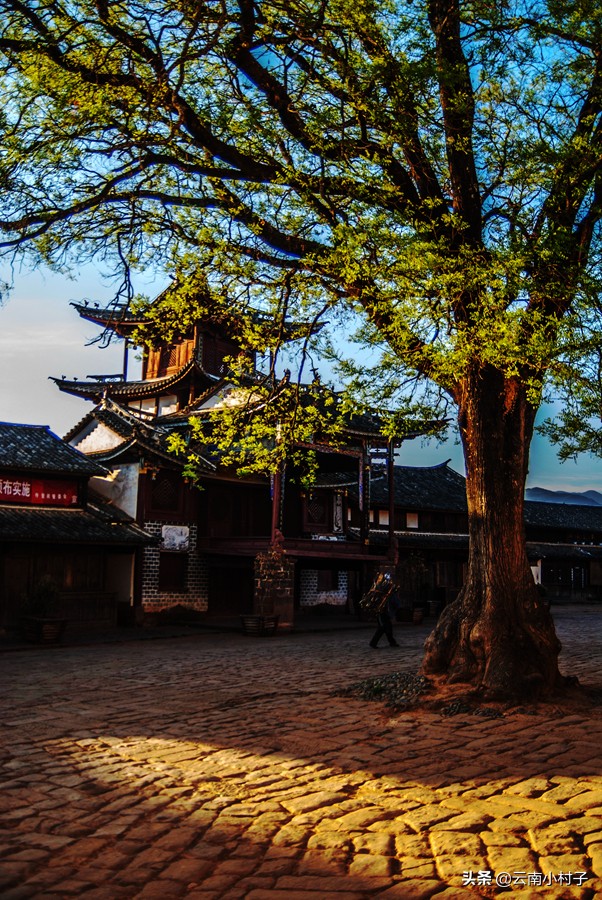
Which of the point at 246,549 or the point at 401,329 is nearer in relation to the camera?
the point at 401,329

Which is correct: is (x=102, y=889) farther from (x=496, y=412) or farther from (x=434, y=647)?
(x=496, y=412)

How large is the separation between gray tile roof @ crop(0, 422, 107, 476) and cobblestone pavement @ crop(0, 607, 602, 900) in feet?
40.2

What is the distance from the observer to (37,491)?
21969 millimetres

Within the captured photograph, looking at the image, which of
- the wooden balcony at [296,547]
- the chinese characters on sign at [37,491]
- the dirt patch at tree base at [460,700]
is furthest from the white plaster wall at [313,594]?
the dirt patch at tree base at [460,700]

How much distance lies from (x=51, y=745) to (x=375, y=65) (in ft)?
25.7

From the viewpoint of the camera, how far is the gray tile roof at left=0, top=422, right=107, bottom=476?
21438 millimetres

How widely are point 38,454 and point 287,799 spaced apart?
1897cm

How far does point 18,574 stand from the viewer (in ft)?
68.3

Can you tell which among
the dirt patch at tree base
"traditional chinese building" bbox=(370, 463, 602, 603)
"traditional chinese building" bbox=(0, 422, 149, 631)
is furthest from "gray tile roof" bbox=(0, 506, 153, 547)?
"traditional chinese building" bbox=(370, 463, 602, 603)

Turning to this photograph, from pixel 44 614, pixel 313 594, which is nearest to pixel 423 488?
pixel 313 594

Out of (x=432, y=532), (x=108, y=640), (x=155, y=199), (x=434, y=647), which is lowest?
(x=108, y=640)

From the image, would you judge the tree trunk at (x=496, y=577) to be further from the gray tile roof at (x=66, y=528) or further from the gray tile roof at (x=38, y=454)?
the gray tile roof at (x=38, y=454)

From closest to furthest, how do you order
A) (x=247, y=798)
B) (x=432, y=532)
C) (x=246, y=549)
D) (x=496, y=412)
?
(x=247, y=798)
(x=496, y=412)
(x=246, y=549)
(x=432, y=532)

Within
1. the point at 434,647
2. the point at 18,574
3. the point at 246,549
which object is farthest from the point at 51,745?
the point at 246,549
